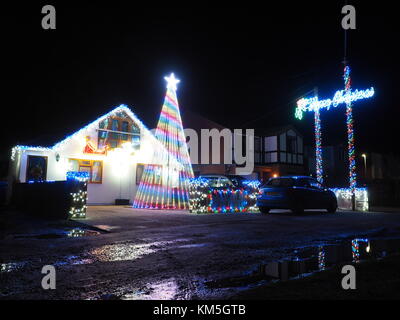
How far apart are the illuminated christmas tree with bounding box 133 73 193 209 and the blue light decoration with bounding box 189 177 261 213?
4.46 ft

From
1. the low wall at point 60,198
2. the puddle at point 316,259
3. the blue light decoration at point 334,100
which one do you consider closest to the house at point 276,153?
the blue light decoration at point 334,100

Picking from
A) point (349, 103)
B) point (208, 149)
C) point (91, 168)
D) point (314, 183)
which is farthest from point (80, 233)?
point (208, 149)

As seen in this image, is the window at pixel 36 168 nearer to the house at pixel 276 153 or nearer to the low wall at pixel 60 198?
the low wall at pixel 60 198

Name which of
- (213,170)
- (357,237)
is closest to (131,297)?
(357,237)

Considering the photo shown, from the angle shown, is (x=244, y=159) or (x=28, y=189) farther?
(x=244, y=159)

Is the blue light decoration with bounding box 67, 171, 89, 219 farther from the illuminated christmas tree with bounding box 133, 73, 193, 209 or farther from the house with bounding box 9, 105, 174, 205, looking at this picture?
the house with bounding box 9, 105, 174, 205

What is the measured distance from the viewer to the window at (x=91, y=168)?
1699 cm

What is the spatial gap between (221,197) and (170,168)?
9.36ft

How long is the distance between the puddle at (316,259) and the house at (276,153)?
23.9m

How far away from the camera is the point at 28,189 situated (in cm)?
1337

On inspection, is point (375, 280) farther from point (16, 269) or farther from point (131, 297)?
point (16, 269)

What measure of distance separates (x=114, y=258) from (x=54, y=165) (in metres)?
12.3

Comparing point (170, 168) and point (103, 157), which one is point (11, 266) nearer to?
point (170, 168)

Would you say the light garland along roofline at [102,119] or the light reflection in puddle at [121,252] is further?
the light garland along roofline at [102,119]
